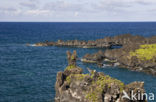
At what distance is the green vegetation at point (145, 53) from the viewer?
96.4 metres

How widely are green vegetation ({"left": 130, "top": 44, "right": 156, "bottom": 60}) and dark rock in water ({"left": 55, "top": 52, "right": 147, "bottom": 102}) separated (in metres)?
44.1

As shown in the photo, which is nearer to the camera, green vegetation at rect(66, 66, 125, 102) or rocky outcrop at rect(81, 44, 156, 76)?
green vegetation at rect(66, 66, 125, 102)

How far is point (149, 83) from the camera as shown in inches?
2987

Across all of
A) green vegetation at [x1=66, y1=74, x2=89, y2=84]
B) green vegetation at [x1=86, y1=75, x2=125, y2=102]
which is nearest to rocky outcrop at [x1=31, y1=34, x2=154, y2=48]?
green vegetation at [x1=66, y1=74, x2=89, y2=84]

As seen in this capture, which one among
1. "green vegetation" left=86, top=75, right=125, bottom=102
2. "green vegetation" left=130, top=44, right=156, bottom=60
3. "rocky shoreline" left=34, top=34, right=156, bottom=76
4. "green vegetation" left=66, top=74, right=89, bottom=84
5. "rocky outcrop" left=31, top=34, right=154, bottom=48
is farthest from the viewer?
"rocky outcrop" left=31, top=34, right=154, bottom=48

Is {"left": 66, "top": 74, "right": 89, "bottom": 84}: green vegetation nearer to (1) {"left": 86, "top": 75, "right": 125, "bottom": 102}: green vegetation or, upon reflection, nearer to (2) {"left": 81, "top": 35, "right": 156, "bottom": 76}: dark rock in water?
(1) {"left": 86, "top": 75, "right": 125, "bottom": 102}: green vegetation

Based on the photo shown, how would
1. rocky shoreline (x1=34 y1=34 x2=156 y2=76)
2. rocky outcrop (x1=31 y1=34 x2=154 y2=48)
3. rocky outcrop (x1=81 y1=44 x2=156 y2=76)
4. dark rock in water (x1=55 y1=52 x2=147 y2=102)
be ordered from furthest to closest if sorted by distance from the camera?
rocky outcrop (x1=31 y1=34 x2=154 y2=48), rocky shoreline (x1=34 y1=34 x2=156 y2=76), rocky outcrop (x1=81 y1=44 x2=156 y2=76), dark rock in water (x1=55 y1=52 x2=147 y2=102)

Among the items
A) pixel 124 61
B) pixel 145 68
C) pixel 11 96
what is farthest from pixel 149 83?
pixel 11 96

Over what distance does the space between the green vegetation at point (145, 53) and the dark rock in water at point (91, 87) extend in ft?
145

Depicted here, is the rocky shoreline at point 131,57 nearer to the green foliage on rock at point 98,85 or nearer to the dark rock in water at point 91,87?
the dark rock in water at point 91,87

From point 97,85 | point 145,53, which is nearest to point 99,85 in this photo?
point 97,85

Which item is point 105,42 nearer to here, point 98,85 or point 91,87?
point 91,87

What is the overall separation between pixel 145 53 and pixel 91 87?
5560 centimetres

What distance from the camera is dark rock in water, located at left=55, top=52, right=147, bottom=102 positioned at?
1848 inches
